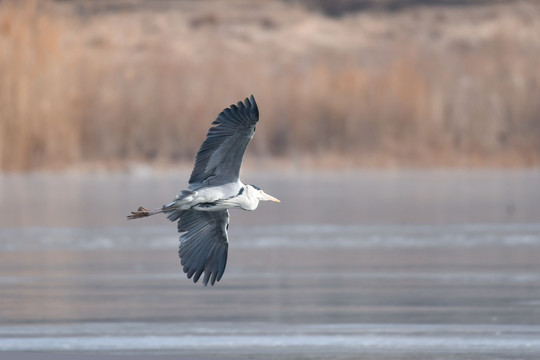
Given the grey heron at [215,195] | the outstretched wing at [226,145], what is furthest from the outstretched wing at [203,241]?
the outstretched wing at [226,145]

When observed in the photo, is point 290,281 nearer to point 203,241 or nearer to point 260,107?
point 203,241

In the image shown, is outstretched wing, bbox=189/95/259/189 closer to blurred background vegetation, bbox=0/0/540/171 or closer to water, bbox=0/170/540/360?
water, bbox=0/170/540/360

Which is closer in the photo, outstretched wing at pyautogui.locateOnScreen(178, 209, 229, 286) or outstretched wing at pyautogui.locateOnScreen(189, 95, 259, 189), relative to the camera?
outstretched wing at pyautogui.locateOnScreen(189, 95, 259, 189)

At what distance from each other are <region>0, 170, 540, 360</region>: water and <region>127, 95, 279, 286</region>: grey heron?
49 cm

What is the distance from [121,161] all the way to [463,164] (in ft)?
20.2

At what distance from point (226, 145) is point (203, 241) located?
0.74 m

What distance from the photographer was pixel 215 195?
24.4ft

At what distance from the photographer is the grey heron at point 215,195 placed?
23.9ft

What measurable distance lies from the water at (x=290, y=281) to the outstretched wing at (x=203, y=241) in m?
0.44

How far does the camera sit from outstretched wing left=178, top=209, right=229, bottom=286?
25.1ft

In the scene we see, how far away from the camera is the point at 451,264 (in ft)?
35.8

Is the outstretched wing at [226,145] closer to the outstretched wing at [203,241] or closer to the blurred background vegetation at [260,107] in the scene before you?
the outstretched wing at [203,241]

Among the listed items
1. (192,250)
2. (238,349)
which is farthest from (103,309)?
(238,349)

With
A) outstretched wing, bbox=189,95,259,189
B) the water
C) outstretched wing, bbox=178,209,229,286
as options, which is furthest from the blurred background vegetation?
outstretched wing, bbox=189,95,259,189
